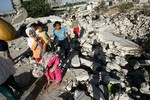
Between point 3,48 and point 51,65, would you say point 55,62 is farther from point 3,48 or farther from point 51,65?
point 3,48

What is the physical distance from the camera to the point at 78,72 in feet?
21.9

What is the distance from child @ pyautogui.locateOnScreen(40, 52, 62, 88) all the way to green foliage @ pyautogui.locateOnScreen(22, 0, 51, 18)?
18.4 meters

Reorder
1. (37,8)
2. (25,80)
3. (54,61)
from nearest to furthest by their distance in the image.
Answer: (54,61) → (25,80) → (37,8)

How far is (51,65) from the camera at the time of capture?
18.7 ft

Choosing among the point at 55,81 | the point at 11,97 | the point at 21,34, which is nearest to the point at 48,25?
the point at 21,34

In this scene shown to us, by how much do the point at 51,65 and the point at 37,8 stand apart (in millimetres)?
18934

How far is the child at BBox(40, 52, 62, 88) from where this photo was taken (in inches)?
220

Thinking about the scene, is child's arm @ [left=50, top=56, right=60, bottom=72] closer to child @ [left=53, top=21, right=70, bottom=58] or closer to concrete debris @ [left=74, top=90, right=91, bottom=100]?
concrete debris @ [left=74, top=90, right=91, bottom=100]

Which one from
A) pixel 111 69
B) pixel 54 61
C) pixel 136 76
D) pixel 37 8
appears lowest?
pixel 37 8

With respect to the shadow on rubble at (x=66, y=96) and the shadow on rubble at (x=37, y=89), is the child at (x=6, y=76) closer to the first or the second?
the shadow on rubble at (x=37, y=89)

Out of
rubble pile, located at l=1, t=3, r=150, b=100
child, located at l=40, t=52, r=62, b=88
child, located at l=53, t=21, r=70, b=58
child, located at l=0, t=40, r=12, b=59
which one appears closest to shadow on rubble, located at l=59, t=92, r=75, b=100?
rubble pile, located at l=1, t=3, r=150, b=100

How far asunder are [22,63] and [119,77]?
10.8 ft

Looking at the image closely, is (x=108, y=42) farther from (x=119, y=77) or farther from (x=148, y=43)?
(x=119, y=77)

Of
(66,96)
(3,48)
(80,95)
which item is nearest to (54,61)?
(66,96)
